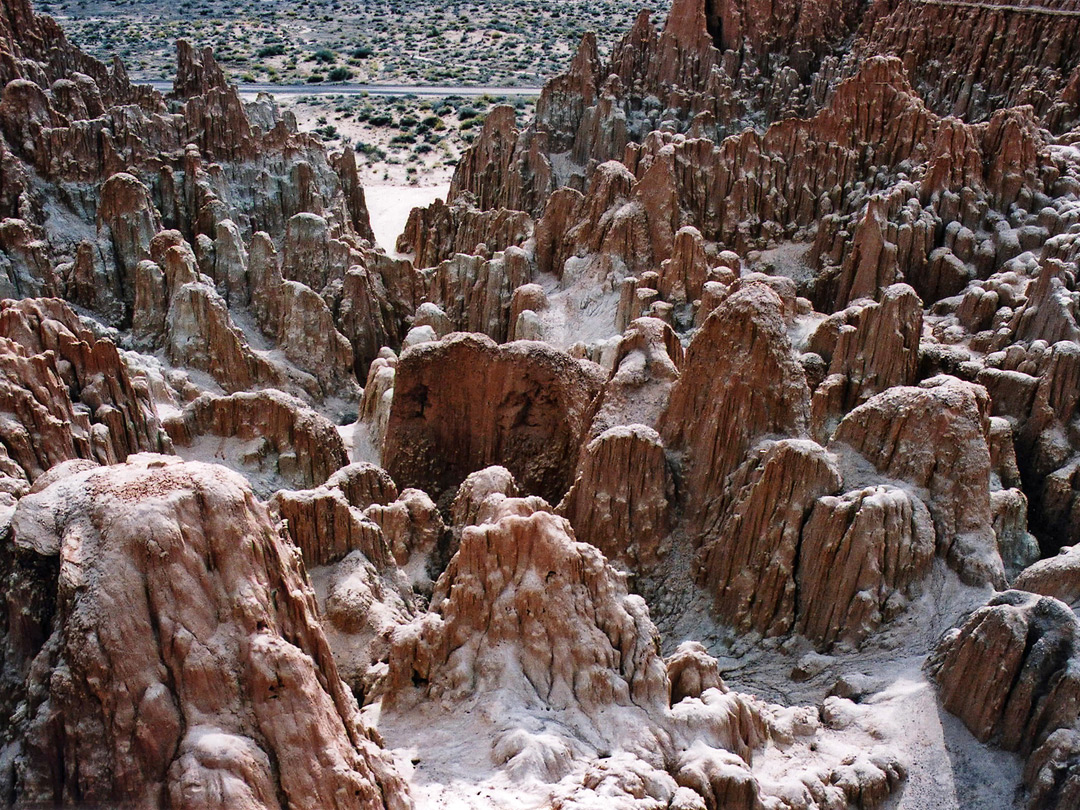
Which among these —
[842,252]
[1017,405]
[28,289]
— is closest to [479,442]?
[1017,405]

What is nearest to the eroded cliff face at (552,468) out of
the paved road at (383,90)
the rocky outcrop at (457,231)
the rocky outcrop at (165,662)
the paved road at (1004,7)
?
the rocky outcrop at (165,662)

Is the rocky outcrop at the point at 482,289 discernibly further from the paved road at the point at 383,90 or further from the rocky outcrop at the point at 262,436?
the paved road at the point at 383,90

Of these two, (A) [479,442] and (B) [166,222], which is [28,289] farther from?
(A) [479,442]

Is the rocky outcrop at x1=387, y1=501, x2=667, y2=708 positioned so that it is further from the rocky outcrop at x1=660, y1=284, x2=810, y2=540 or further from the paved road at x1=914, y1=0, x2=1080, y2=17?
the paved road at x1=914, y1=0, x2=1080, y2=17

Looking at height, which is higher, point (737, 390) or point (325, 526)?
point (737, 390)

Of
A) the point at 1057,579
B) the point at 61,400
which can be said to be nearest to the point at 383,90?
the point at 61,400

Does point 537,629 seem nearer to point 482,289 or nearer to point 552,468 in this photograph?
point 552,468

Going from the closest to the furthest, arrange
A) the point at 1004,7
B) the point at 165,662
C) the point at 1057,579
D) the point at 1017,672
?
the point at 165,662 < the point at 1017,672 < the point at 1057,579 < the point at 1004,7
